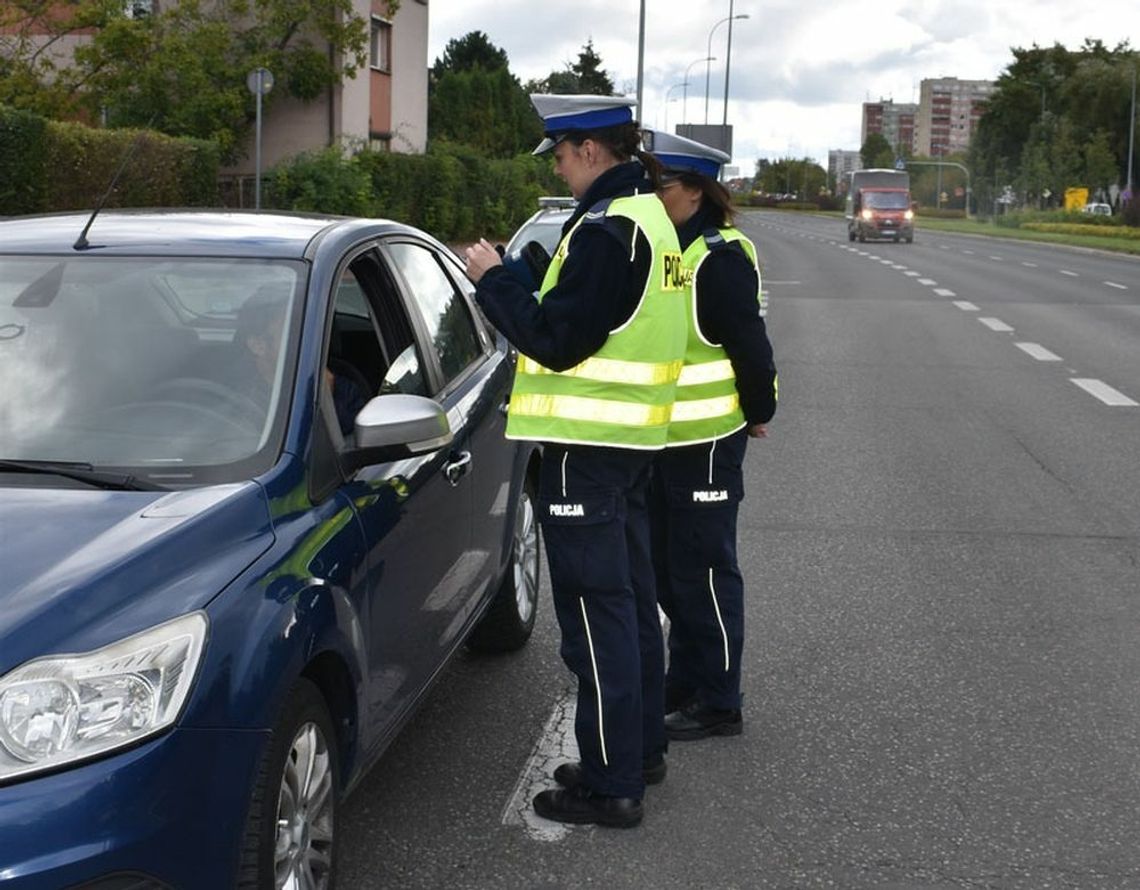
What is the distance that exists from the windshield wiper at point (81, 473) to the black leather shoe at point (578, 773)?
1445 millimetres

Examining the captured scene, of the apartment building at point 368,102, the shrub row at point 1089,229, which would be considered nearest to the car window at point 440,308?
the apartment building at point 368,102

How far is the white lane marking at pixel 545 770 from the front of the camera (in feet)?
13.1

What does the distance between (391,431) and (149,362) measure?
588mm

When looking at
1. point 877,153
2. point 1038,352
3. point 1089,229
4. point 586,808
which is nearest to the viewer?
point 586,808

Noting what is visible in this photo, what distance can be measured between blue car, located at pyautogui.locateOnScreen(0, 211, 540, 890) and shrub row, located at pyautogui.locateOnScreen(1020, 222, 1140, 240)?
196ft

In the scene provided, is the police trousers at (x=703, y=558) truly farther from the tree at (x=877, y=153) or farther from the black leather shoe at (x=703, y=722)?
the tree at (x=877, y=153)

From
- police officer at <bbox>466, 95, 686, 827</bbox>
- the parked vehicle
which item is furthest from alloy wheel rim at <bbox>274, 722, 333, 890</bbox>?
the parked vehicle

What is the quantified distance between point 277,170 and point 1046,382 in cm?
1660

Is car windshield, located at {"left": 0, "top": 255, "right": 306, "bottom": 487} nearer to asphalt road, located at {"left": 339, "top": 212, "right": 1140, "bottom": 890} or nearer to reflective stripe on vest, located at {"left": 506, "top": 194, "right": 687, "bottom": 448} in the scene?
reflective stripe on vest, located at {"left": 506, "top": 194, "right": 687, "bottom": 448}

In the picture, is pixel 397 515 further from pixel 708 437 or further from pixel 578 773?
pixel 708 437

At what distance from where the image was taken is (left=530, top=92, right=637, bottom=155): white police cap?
383cm

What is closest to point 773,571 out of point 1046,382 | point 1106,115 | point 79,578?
point 79,578

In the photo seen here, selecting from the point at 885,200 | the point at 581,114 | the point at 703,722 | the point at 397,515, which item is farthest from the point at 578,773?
the point at 885,200

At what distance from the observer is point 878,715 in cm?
489
